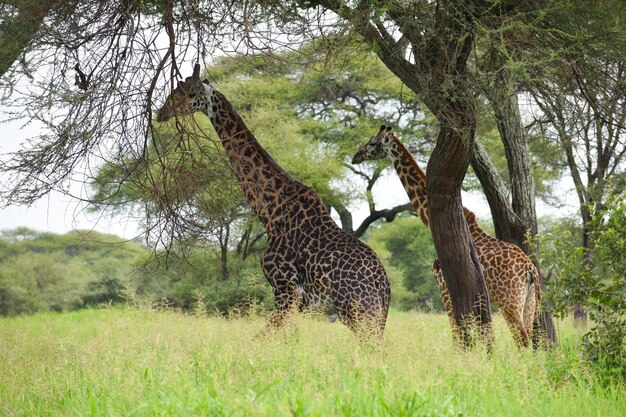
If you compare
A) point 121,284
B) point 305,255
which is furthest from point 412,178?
point 121,284

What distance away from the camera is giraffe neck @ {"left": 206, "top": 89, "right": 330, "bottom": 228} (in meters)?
8.47

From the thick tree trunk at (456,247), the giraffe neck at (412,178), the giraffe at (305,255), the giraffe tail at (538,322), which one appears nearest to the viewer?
the thick tree trunk at (456,247)

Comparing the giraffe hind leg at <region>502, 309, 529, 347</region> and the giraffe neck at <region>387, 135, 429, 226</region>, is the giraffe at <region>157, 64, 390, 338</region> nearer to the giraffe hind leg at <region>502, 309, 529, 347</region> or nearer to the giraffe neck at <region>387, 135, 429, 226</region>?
the giraffe neck at <region>387, 135, 429, 226</region>

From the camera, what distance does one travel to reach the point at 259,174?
8.14m

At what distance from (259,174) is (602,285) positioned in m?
3.36

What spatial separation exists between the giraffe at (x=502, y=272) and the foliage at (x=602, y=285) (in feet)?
4.44

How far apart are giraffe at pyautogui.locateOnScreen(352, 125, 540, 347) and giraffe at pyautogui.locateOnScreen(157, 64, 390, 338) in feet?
3.57

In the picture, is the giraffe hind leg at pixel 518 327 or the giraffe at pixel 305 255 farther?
the giraffe hind leg at pixel 518 327

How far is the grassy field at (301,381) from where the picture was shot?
14.9 ft

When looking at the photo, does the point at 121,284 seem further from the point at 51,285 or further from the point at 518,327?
the point at 51,285

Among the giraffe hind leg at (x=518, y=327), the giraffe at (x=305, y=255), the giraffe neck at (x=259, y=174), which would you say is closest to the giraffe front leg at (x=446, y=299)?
the giraffe hind leg at (x=518, y=327)

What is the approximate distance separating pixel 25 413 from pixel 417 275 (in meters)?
22.1

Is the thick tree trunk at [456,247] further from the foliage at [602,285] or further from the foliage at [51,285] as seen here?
the foliage at [51,285]

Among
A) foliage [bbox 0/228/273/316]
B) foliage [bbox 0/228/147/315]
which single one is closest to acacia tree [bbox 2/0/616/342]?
foliage [bbox 0/228/273/316]
